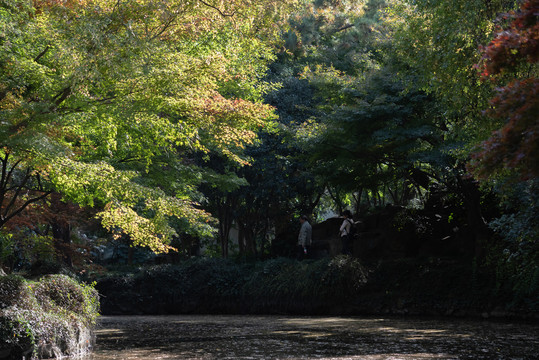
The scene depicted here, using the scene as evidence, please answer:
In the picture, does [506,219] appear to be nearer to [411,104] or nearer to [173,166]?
[411,104]

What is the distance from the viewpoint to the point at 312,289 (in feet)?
51.0

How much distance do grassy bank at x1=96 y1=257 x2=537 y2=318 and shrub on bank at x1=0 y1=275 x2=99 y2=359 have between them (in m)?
6.55

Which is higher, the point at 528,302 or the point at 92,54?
the point at 92,54

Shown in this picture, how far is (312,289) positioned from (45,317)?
8.80 m

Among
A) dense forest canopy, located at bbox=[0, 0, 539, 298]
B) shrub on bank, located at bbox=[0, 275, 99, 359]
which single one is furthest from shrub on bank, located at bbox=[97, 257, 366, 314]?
shrub on bank, located at bbox=[0, 275, 99, 359]

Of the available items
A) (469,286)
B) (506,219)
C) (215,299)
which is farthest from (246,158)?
(506,219)

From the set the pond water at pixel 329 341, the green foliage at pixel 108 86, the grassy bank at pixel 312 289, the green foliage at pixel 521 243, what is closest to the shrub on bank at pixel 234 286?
the grassy bank at pixel 312 289

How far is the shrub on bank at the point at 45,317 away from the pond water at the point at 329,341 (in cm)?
50

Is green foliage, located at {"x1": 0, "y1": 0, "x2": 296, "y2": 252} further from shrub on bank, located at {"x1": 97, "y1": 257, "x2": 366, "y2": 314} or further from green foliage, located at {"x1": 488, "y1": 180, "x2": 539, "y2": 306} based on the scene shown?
green foliage, located at {"x1": 488, "y1": 180, "x2": 539, "y2": 306}

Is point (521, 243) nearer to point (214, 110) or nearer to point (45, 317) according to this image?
point (214, 110)

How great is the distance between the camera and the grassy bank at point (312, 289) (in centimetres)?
1385

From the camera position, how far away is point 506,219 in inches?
440

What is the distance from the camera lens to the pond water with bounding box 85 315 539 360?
753 cm

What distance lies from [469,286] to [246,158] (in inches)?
341
